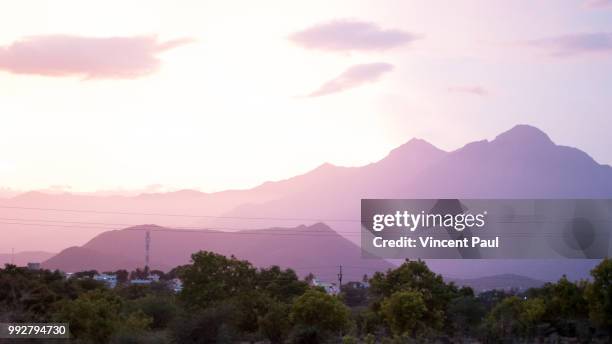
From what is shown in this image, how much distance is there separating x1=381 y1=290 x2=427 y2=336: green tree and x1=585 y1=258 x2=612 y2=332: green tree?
8.56 meters

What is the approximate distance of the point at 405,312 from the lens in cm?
4191

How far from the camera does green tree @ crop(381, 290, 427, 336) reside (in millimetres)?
41844

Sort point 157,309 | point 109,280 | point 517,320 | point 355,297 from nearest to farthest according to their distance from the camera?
1. point 157,309
2. point 517,320
3. point 355,297
4. point 109,280

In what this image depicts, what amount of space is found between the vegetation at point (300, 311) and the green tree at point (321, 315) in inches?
2.1

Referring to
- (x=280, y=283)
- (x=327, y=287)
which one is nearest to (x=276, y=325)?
(x=280, y=283)

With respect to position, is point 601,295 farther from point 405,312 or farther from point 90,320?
point 90,320

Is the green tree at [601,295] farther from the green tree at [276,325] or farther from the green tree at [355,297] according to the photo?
the green tree at [355,297]

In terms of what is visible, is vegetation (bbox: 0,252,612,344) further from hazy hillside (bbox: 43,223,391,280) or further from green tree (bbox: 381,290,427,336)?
hazy hillside (bbox: 43,223,391,280)

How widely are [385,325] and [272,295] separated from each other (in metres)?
12.0

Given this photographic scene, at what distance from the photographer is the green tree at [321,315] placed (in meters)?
40.6

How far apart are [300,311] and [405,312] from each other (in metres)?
5.68

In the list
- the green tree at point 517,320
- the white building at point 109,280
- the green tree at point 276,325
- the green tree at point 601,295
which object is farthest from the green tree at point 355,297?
the green tree at point 601,295

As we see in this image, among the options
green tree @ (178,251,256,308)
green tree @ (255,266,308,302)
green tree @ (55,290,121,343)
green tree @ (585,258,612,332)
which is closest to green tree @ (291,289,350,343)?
green tree @ (178,251,256,308)

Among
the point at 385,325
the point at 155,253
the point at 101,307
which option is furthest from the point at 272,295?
the point at 155,253
